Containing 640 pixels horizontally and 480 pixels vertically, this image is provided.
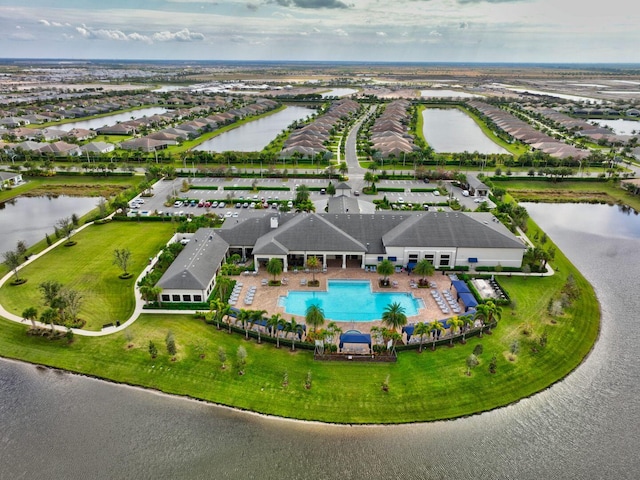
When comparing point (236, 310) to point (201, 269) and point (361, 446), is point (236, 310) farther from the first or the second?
point (361, 446)

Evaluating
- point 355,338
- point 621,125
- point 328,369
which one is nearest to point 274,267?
point 355,338

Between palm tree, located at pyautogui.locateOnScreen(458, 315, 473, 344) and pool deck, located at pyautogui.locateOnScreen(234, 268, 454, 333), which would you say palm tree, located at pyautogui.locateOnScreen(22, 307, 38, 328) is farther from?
palm tree, located at pyautogui.locateOnScreen(458, 315, 473, 344)

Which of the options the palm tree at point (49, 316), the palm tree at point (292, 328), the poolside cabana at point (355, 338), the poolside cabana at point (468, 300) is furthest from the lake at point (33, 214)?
the poolside cabana at point (468, 300)

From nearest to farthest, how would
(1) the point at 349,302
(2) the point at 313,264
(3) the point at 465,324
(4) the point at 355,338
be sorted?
(4) the point at 355,338 → (3) the point at 465,324 → (1) the point at 349,302 → (2) the point at 313,264

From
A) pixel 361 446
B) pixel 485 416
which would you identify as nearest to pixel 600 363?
pixel 485 416

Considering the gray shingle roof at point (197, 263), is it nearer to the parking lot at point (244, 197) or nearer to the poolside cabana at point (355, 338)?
the parking lot at point (244, 197)

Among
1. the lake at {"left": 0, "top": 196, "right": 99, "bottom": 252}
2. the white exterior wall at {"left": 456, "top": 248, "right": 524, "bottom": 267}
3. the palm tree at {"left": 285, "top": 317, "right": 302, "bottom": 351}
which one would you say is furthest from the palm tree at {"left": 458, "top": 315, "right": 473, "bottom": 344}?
the lake at {"left": 0, "top": 196, "right": 99, "bottom": 252}

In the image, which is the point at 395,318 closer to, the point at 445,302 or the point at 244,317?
the point at 445,302
